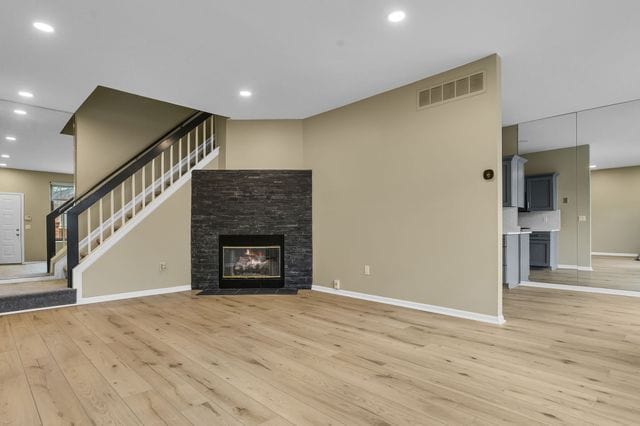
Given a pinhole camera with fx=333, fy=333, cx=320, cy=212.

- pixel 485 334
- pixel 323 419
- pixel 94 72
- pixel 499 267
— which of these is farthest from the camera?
pixel 94 72

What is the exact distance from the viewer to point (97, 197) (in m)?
4.53

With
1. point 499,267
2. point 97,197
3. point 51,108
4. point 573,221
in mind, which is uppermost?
point 51,108

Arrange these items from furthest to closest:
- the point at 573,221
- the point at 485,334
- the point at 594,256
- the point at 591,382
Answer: the point at 594,256 < the point at 573,221 < the point at 485,334 < the point at 591,382

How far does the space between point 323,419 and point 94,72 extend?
168 inches

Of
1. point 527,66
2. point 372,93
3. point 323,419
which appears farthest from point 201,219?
point 527,66

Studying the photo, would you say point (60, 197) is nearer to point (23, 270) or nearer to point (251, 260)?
point (23, 270)

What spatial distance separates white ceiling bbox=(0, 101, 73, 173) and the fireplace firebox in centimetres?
323

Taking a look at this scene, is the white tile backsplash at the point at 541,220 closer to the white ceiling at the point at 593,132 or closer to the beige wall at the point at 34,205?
the white ceiling at the point at 593,132

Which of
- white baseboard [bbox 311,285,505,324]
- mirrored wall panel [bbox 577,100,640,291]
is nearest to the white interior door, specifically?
→ white baseboard [bbox 311,285,505,324]

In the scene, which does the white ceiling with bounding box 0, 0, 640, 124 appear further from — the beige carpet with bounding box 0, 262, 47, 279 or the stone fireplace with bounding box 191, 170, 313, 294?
the beige carpet with bounding box 0, 262, 47, 279

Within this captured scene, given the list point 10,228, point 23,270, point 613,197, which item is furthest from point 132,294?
point 613,197

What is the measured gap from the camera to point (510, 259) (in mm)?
5535

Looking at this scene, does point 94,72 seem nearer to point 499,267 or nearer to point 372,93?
point 372,93

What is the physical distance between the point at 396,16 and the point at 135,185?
4667mm
